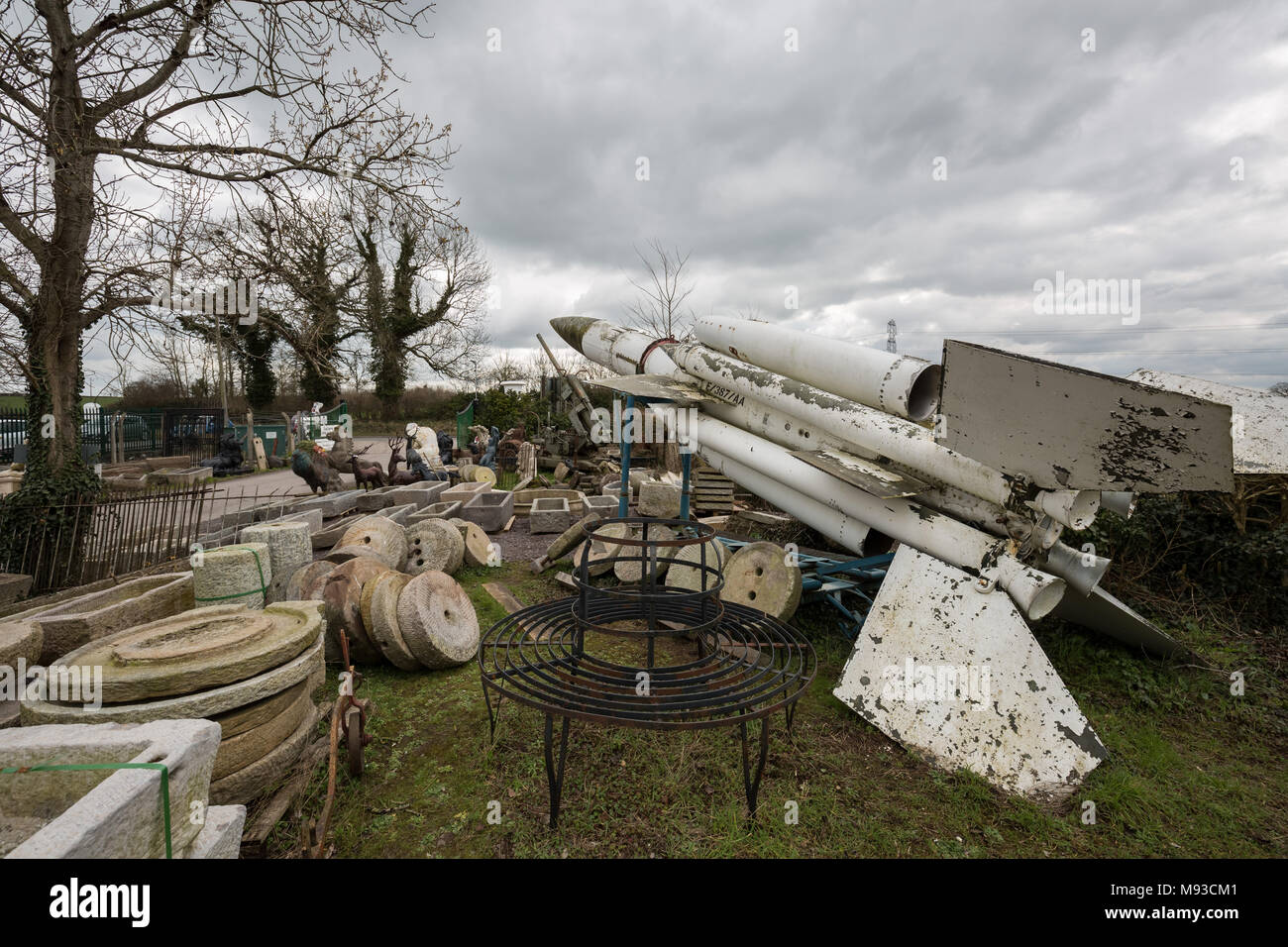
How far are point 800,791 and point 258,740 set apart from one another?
290cm

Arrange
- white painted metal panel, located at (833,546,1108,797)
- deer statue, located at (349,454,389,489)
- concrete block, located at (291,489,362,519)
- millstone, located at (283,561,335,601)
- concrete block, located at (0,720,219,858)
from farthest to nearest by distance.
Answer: deer statue, located at (349,454,389,489) → concrete block, located at (291,489,362,519) → millstone, located at (283,561,335,601) → white painted metal panel, located at (833,546,1108,797) → concrete block, located at (0,720,219,858)

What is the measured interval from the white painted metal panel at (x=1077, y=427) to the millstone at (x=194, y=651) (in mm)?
4227

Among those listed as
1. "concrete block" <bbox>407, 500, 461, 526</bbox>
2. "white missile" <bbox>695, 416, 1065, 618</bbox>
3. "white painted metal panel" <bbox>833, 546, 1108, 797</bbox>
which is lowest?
"white painted metal panel" <bbox>833, 546, 1108, 797</bbox>

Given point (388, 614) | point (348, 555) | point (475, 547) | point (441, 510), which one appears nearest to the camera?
point (388, 614)

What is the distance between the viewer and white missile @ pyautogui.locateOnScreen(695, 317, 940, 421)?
4070 millimetres

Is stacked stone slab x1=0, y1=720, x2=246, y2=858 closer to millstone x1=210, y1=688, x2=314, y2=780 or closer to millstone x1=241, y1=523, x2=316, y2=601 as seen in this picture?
millstone x1=210, y1=688, x2=314, y2=780

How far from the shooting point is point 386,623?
399 centimetres

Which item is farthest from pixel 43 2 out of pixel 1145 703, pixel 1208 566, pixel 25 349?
pixel 1208 566

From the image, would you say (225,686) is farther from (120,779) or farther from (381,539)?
(381,539)

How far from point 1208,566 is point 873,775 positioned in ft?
15.0

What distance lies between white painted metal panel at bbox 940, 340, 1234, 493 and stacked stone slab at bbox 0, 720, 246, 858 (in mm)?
4170

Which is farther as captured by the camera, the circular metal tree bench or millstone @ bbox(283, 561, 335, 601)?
millstone @ bbox(283, 561, 335, 601)

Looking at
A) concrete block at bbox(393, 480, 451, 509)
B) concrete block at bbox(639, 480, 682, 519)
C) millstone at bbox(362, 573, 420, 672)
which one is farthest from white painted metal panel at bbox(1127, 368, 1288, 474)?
concrete block at bbox(393, 480, 451, 509)

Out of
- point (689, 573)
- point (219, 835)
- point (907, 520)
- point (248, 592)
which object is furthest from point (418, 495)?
point (219, 835)
